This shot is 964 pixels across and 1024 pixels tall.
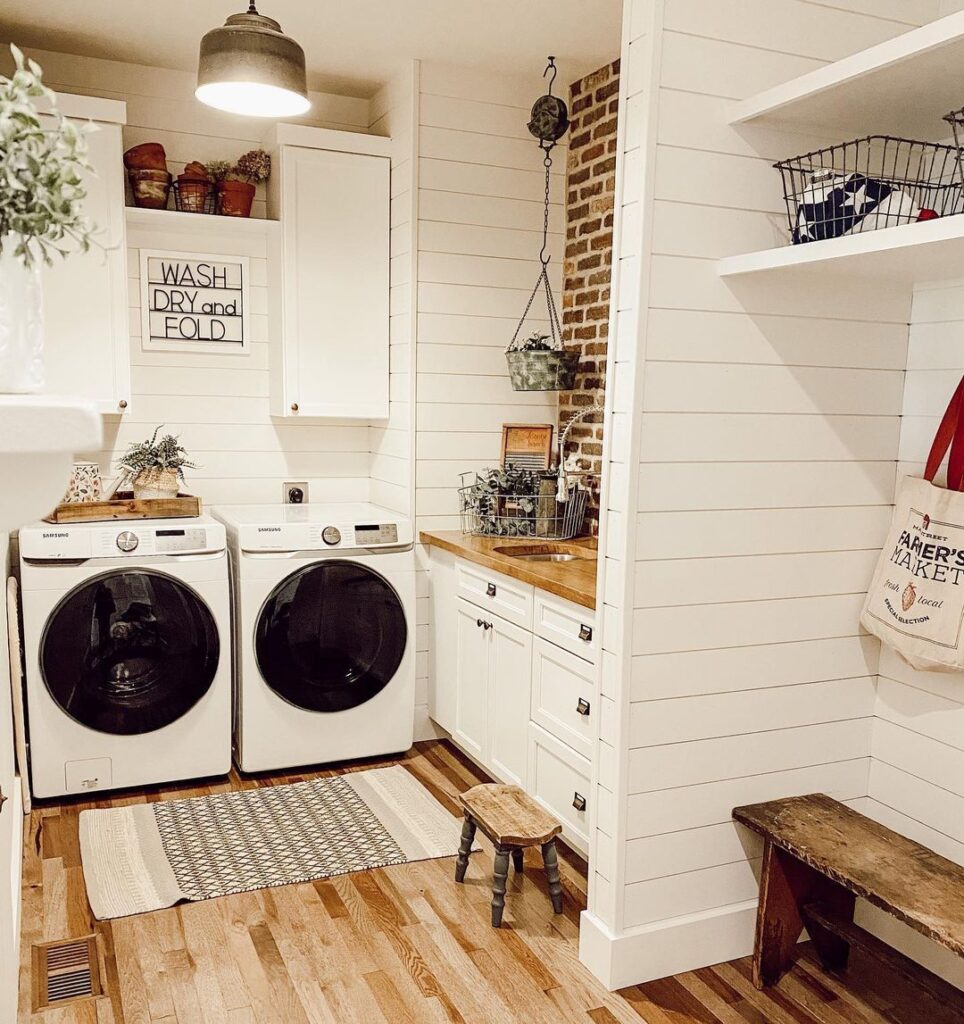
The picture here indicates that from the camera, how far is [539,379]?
144 inches

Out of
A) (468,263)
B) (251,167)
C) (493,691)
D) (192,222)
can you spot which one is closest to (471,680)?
(493,691)

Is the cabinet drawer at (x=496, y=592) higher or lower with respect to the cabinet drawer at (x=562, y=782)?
higher

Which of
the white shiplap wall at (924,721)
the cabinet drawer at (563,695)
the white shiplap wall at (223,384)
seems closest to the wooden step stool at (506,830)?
the cabinet drawer at (563,695)

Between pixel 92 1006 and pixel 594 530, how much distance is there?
7.46ft

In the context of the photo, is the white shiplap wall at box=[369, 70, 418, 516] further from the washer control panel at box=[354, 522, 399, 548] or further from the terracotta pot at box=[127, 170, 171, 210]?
the terracotta pot at box=[127, 170, 171, 210]

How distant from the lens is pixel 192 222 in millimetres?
3770

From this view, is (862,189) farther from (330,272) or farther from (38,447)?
(330,272)

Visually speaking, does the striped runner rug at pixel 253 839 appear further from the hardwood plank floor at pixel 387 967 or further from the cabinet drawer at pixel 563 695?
the cabinet drawer at pixel 563 695

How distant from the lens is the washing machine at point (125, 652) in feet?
10.5

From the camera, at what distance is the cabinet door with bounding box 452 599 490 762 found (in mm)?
3412

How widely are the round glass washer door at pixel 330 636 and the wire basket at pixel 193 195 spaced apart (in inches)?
58.7

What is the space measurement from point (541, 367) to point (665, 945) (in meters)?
2.06

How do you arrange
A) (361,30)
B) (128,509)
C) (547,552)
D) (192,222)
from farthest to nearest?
(192,222), (547,552), (128,509), (361,30)

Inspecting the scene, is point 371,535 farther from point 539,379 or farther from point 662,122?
point 662,122
